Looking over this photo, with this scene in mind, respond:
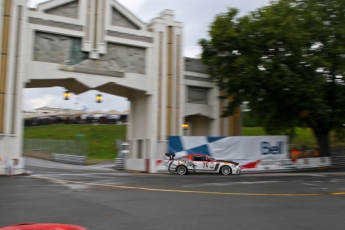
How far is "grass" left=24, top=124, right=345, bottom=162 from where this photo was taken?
47.6 m

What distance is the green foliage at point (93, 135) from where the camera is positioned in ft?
158

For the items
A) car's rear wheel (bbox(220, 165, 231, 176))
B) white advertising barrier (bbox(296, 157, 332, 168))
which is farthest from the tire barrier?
white advertising barrier (bbox(296, 157, 332, 168))

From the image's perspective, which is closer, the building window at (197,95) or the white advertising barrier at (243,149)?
the white advertising barrier at (243,149)

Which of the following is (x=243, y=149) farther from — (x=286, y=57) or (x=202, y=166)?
(x=286, y=57)

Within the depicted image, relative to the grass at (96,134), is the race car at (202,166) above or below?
below

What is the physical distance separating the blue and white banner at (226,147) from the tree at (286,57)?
7.87 feet

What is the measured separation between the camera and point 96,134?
60250 millimetres

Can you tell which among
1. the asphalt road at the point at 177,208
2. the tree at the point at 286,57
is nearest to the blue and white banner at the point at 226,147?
the tree at the point at 286,57

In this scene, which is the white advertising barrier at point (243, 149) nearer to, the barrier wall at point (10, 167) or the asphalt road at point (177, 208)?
the barrier wall at point (10, 167)

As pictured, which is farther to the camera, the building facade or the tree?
the tree

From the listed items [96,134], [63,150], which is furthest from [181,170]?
[96,134]

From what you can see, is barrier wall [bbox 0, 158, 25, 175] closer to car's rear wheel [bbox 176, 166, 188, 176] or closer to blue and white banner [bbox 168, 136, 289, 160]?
car's rear wheel [bbox 176, 166, 188, 176]

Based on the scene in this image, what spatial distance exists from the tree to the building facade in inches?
117

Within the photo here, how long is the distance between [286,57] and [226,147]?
710 centimetres
